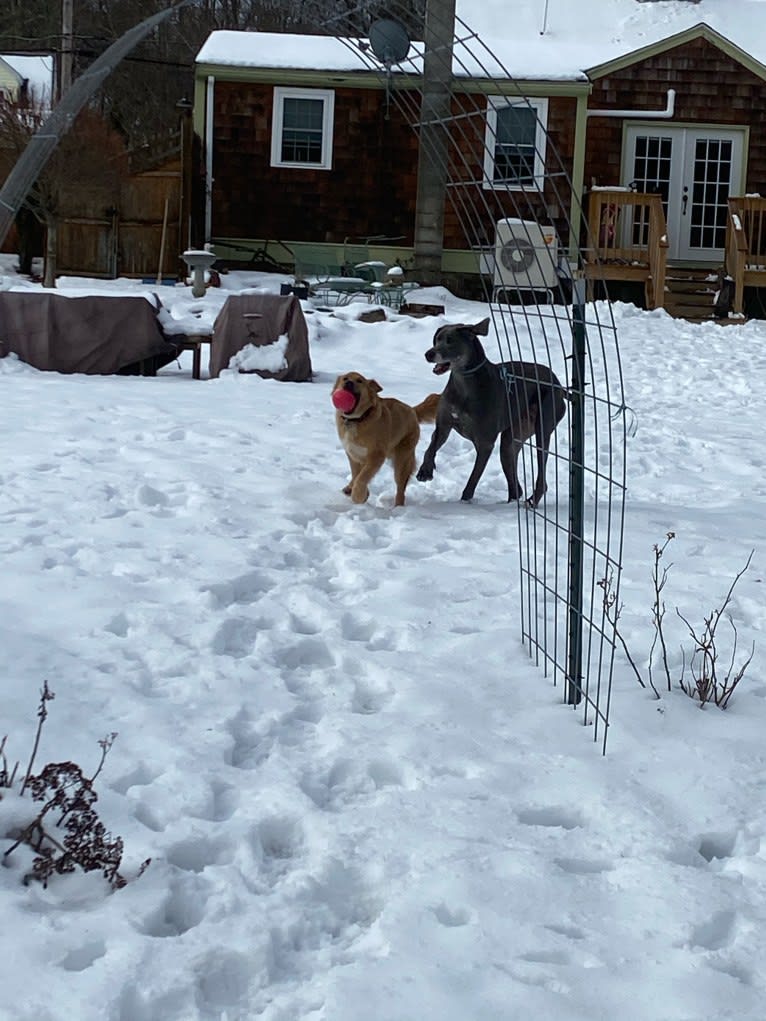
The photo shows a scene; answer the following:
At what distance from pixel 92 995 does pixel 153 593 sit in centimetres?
236

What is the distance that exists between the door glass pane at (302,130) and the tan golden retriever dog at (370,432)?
49.6ft

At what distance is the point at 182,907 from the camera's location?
2572 mm

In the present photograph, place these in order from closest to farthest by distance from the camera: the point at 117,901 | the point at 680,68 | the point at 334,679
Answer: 1. the point at 117,901
2. the point at 334,679
3. the point at 680,68

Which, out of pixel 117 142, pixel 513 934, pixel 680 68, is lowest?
pixel 513 934

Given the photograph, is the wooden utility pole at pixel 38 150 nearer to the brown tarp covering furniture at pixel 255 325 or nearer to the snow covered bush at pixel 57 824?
the brown tarp covering furniture at pixel 255 325

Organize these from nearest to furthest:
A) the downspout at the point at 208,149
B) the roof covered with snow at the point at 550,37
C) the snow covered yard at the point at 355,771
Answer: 1. the snow covered yard at the point at 355,771
2. the roof covered with snow at the point at 550,37
3. the downspout at the point at 208,149

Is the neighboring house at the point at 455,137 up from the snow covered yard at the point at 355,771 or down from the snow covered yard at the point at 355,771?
up

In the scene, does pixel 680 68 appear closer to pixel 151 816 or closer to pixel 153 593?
pixel 153 593

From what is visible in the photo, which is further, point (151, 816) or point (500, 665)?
point (500, 665)

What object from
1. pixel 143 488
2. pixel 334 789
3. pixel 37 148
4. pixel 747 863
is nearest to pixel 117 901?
pixel 334 789

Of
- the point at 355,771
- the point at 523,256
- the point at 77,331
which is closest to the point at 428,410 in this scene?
the point at 523,256

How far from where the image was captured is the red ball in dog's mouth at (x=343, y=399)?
577 centimetres

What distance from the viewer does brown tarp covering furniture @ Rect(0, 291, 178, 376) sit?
11.2 metres

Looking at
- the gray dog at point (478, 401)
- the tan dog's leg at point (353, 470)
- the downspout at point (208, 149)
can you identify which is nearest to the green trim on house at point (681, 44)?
the downspout at point (208, 149)
